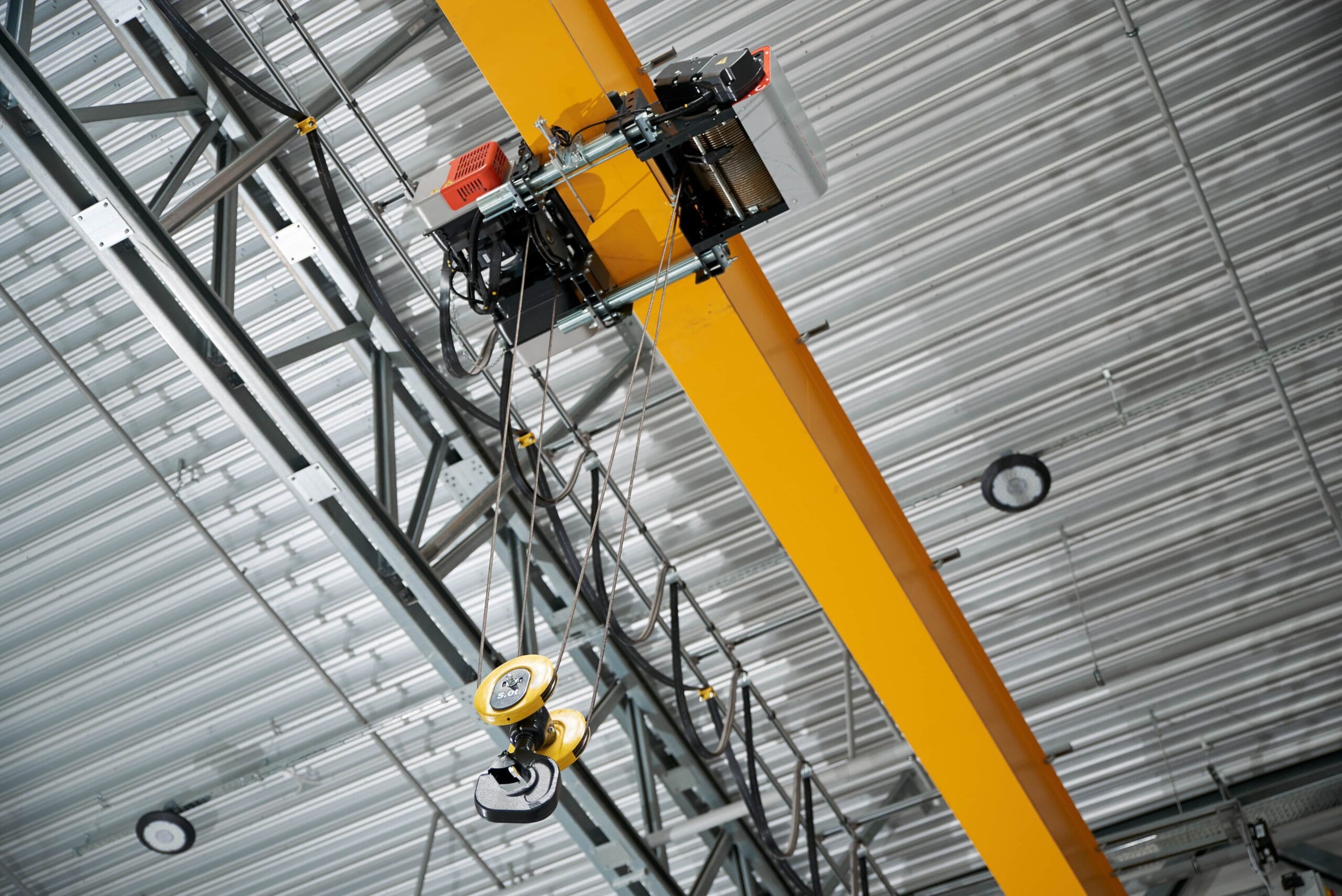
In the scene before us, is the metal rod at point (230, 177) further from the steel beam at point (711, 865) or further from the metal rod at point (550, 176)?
the steel beam at point (711, 865)

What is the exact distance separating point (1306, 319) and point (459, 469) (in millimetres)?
5294

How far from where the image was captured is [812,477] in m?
4.80

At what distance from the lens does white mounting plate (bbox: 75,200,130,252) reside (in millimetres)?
4711

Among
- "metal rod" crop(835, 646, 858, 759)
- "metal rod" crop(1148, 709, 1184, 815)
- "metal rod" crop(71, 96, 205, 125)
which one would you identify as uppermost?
"metal rod" crop(71, 96, 205, 125)

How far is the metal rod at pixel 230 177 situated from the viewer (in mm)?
4988

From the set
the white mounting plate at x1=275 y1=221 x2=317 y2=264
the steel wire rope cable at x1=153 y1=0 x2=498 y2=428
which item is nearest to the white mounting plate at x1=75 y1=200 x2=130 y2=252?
the steel wire rope cable at x1=153 y1=0 x2=498 y2=428

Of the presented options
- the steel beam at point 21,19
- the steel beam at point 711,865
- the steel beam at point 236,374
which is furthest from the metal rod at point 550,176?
the steel beam at point 711,865

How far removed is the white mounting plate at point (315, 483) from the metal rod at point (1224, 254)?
470cm

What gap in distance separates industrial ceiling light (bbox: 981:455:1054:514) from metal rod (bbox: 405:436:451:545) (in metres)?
3.29

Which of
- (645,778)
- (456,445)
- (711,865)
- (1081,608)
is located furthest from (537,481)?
(1081,608)

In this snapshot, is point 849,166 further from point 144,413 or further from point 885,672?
point 144,413

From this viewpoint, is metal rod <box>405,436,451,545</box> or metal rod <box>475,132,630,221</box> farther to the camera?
metal rod <box>405,436,451,545</box>

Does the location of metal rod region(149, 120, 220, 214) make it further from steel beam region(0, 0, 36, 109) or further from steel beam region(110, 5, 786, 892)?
steel beam region(0, 0, 36, 109)

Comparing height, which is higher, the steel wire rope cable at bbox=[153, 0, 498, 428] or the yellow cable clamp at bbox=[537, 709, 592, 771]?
the steel wire rope cable at bbox=[153, 0, 498, 428]
